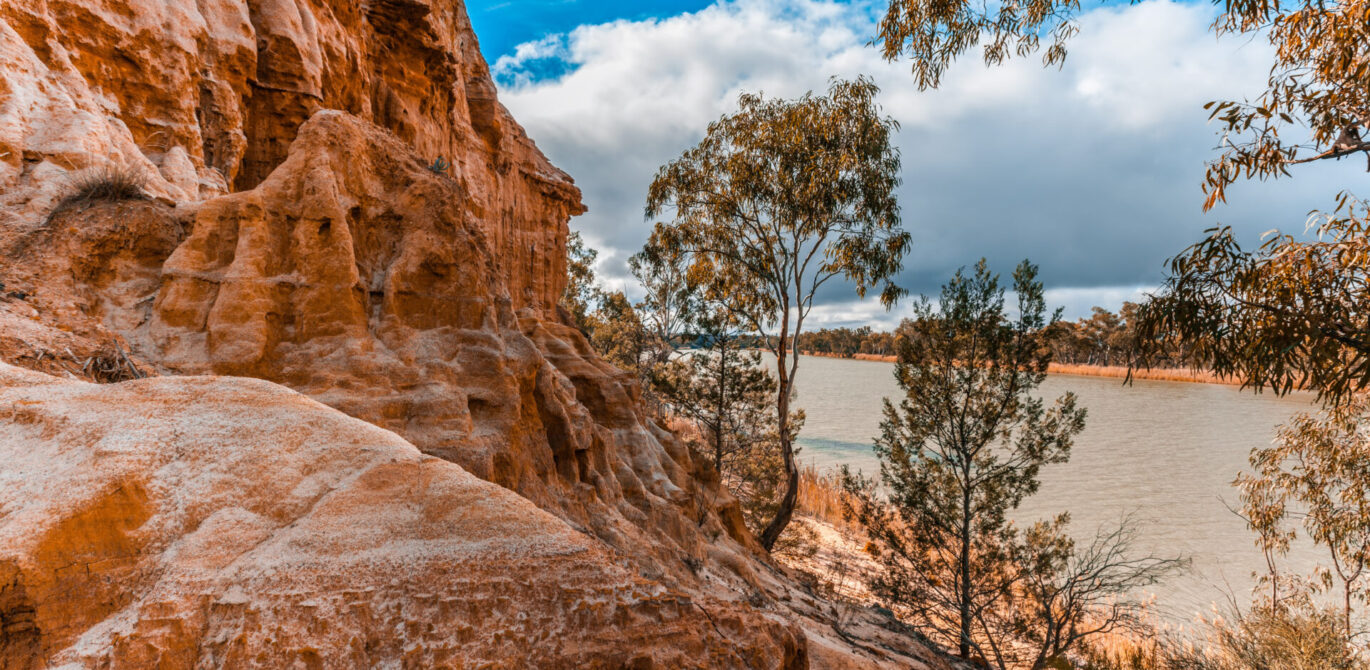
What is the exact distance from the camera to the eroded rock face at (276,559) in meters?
1.58

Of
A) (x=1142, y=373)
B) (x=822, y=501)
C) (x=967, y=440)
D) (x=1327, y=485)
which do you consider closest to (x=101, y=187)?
(x=967, y=440)

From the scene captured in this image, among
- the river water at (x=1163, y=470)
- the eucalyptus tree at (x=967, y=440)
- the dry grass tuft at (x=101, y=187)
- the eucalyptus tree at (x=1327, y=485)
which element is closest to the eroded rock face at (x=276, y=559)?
the dry grass tuft at (x=101, y=187)

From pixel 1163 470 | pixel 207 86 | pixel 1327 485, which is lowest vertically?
pixel 1163 470

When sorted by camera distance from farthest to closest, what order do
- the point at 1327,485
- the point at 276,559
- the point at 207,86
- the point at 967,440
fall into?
the point at 1327,485
the point at 967,440
the point at 207,86
the point at 276,559

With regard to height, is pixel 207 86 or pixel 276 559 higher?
pixel 207 86

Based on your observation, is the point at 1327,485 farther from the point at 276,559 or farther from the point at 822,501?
the point at 276,559

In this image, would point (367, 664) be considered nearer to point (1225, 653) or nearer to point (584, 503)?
point (584, 503)

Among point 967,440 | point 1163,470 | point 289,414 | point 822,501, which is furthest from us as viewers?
point 1163,470

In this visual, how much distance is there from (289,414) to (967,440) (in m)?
8.73

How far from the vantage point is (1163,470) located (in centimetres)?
1950

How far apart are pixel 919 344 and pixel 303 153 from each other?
8.19 metres

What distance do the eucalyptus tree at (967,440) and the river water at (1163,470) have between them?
4855 mm

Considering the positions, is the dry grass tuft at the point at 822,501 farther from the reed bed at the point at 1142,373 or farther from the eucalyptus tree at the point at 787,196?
the reed bed at the point at 1142,373

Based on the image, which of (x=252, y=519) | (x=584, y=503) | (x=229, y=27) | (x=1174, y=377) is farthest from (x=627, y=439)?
(x=1174, y=377)
